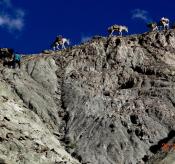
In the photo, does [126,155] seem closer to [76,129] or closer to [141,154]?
[141,154]

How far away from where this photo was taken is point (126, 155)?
5291 centimetres

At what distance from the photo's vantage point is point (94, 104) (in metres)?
60.5

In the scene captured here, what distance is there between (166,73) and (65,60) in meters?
11.6

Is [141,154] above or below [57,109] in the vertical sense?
below

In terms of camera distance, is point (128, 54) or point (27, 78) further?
point (128, 54)

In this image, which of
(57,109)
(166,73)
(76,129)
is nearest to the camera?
(76,129)

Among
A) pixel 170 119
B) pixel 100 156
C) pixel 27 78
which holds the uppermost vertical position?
pixel 27 78

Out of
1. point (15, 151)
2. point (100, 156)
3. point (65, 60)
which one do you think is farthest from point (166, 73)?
point (15, 151)

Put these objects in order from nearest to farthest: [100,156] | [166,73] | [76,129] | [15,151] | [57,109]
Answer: [15,151] < [100,156] < [76,129] < [57,109] < [166,73]

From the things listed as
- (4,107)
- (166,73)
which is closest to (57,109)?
(4,107)

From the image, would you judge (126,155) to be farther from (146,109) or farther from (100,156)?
(146,109)

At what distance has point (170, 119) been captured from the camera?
58062mm

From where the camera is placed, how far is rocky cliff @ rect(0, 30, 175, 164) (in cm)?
5219

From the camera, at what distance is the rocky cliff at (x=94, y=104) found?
2055 inches
